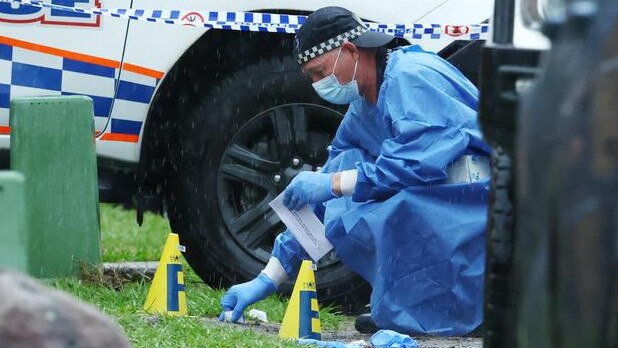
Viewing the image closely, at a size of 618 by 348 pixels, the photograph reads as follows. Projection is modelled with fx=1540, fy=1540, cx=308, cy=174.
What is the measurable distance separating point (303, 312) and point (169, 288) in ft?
1.94

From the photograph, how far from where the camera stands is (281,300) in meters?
5.96

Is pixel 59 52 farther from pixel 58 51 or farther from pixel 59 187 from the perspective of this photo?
pixel 59 187

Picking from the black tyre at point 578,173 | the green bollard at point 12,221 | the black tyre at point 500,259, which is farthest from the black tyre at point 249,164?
the black tyre at point 578,173

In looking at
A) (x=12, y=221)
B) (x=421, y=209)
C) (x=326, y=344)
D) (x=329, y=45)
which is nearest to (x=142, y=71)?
(x=329, y=45)

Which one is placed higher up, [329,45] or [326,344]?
[329,45]

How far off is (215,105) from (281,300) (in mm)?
796

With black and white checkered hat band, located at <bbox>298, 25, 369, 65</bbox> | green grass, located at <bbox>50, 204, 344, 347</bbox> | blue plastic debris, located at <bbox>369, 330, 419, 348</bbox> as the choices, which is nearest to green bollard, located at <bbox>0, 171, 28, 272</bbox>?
green grass, located at <bbox>50, 204, 344, 347</bbox>

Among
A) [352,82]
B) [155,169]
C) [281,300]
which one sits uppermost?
[352,82]

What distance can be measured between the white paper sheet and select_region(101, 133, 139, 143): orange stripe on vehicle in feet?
2.30

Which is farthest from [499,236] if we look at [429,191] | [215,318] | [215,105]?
[215,105]

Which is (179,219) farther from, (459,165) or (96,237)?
(459,165)

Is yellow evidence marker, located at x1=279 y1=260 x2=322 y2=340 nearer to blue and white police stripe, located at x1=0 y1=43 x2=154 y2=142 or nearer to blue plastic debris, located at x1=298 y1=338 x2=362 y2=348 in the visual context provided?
blue plastic debris, located at x1=298 y1=338 x2=362 y2=348

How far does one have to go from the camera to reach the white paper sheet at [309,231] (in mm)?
5445

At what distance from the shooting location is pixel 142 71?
226 inches
